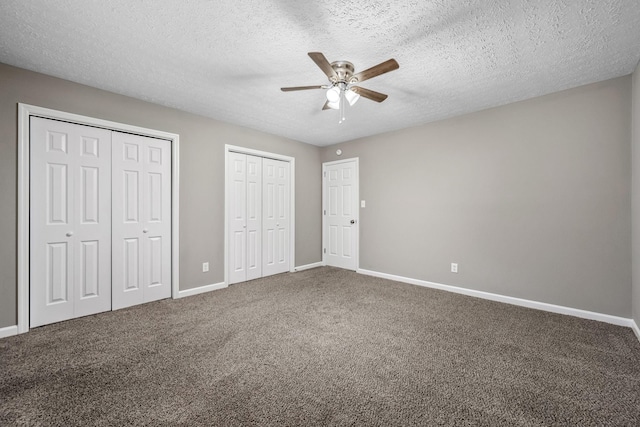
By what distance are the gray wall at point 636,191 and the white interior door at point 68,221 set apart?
5.37m

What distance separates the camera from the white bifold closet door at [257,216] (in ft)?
13.7

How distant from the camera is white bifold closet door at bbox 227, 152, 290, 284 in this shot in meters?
4.17

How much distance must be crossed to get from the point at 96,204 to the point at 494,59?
14.1 feet

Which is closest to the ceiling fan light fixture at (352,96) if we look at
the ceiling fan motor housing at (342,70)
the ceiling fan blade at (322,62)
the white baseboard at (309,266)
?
the ceiling fan motor housing at (342,70)

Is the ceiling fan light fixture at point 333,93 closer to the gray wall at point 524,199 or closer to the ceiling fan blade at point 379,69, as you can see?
the ceiling fan blade at point 379,69

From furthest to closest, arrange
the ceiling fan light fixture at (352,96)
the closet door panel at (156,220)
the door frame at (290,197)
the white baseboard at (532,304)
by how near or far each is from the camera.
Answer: the door frame at (290,197), the closet door panel at (156,220), the white baseboard at (532,304), the ceiling fan light fixture at (352,96)

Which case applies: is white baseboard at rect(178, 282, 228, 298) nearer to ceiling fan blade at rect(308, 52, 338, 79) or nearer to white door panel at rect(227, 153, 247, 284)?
white door panel at rect(227, 153, 247, 284)

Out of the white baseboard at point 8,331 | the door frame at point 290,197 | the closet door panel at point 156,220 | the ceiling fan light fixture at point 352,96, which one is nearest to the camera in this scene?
the white baseboard at point 8,331

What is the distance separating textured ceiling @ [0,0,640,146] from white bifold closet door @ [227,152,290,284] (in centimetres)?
136

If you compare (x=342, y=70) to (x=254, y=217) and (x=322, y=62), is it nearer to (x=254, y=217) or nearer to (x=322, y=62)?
(x=322, y=62)

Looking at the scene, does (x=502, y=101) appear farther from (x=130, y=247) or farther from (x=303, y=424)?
(x=130, y=247)

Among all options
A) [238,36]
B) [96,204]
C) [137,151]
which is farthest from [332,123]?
[96,204]

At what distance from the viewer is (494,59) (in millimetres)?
2336

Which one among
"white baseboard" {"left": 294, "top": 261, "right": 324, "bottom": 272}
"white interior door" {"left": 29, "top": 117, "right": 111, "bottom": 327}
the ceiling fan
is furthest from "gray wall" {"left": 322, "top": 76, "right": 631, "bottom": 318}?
"white interior door" {"left": 29, "top": 117, "right": 111, "bottom": 327}
